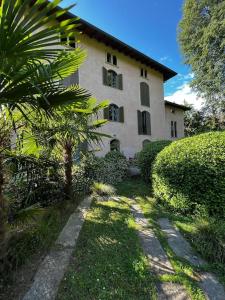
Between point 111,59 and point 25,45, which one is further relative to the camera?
point 111,59

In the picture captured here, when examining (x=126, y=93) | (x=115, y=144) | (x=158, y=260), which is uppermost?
(x=126, y=93)

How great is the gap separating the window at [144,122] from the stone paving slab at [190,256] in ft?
41.3

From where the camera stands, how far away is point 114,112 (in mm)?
15836

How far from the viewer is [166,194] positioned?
632 cm

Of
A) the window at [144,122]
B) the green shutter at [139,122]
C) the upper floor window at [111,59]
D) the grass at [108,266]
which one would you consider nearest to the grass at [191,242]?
the grass at [108,266]

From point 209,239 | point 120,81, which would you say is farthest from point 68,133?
point 120,81

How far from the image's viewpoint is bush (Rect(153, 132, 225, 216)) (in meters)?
5.03

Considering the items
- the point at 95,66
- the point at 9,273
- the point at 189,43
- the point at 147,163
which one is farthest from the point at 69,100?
the point at 189,43

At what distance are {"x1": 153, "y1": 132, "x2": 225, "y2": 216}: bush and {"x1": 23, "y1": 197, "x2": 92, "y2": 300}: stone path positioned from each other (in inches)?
105

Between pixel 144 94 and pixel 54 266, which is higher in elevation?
pixel 144 94

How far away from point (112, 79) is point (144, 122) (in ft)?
14.1

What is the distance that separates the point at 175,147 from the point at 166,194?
1371mm

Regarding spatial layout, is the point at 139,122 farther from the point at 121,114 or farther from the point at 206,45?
the point at 206,45

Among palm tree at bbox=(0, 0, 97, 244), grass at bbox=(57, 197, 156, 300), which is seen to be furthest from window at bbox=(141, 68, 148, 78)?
palm tree at bbox=(0, 0, 97, 244)
